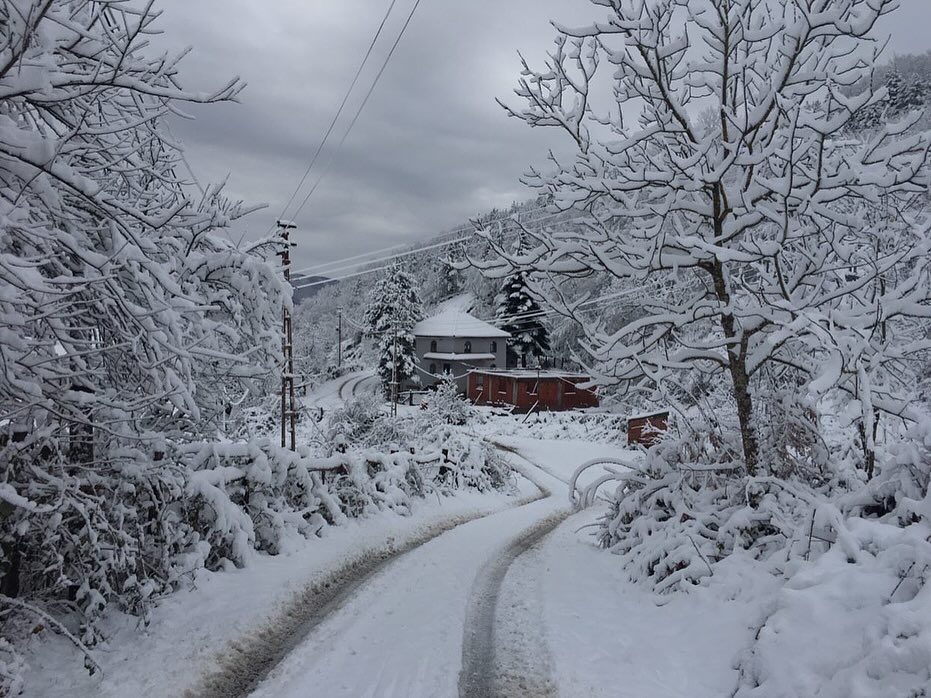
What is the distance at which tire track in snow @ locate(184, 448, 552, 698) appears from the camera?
4906 mm

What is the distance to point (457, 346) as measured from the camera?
56.1 metres

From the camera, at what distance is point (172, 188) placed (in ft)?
22.1

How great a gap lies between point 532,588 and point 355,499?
484cm

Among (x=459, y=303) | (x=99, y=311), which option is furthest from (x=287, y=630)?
(x=459, y=303)

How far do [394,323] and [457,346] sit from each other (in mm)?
8281

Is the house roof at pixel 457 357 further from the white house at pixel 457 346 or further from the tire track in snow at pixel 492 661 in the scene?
the tire track in snow at pixel 492 661

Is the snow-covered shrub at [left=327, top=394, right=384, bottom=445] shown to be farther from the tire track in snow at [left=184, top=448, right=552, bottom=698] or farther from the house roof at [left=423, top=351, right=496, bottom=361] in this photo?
Result: the house roof at [left=423, top=351, right=496, bottom=361]

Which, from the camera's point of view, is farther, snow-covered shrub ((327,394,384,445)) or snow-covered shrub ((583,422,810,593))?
snow-covered shrub ((327,394,384,445))

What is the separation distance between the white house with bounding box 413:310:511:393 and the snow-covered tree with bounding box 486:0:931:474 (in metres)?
46.8

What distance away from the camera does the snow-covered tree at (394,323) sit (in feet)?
171

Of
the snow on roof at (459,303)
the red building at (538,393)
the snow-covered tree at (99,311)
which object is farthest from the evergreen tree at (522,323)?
the snow-covered tree at (99,311)

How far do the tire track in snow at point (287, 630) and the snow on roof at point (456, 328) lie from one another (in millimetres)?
46297

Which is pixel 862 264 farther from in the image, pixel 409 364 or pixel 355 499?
pixel 409 364

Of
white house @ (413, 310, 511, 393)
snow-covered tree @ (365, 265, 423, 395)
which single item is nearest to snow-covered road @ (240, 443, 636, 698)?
snow-covered tree @ (365, 265, 423, 395)
